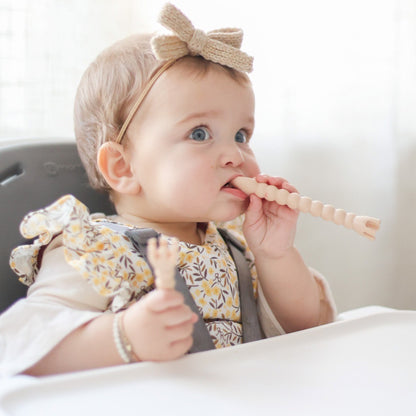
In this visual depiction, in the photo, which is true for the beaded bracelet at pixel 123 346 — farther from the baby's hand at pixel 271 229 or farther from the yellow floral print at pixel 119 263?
the baby's hand at pixel 271 229

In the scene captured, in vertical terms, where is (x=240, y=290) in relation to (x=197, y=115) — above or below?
below

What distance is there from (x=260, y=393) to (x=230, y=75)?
484 mm

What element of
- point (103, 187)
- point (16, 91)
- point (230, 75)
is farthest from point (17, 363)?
point (16, 91)

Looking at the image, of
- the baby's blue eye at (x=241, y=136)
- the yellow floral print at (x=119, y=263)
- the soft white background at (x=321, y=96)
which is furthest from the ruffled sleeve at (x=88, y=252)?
the soft white background at (x=321, y=96)

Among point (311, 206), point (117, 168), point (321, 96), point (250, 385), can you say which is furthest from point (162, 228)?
point (321, 96)

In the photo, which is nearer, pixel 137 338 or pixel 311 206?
pixel 137 338

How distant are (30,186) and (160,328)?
15.9 inches

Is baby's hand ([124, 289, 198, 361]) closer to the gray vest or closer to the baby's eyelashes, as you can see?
the gray vest

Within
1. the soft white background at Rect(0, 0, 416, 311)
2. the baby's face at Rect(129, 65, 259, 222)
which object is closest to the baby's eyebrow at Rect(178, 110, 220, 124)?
the baby's face at Rect(129, 65, 259, 222)

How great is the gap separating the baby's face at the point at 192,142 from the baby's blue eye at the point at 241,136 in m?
0.04

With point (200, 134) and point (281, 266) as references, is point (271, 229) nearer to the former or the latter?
point (281, 266)

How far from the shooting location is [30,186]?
3.15 ft

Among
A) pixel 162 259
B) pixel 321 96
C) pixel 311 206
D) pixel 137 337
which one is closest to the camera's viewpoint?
pixel 162 259

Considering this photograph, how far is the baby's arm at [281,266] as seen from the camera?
949mm
